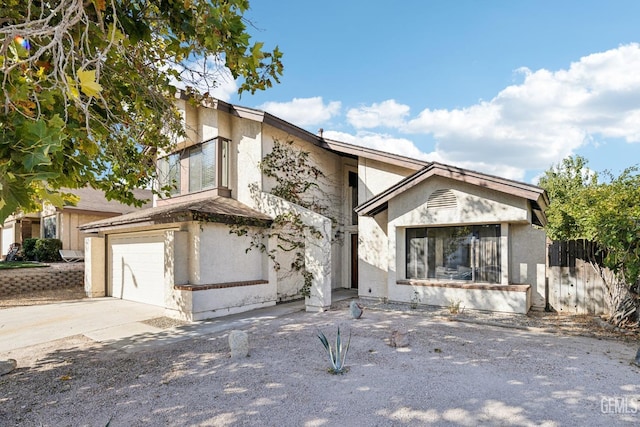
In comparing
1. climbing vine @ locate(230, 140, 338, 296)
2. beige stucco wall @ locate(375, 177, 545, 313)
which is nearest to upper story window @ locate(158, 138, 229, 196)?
climbing vine @ locate(230, 140, 338, 296)

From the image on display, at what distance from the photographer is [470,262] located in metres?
10.9

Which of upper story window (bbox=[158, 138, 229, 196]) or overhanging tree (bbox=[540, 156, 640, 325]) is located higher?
upper story window (bbox=[158, 138, 229, 196])

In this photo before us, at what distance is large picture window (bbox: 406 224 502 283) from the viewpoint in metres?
10.5

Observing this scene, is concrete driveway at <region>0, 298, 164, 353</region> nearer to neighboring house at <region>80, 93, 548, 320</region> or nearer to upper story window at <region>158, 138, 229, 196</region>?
neighboring house at <region>80, 93, 548, 320</region>

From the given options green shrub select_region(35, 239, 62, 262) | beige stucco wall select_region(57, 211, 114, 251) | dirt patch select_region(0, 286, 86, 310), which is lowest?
dirt patch select_region(0, 286, 86, 310)

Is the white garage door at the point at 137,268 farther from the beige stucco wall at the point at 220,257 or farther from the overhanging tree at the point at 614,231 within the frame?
the overhanging tree at the point at 614,231

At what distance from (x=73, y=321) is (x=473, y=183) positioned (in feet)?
43.0

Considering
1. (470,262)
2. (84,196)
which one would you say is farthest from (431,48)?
(84,196)

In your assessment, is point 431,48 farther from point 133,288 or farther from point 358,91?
point 133,288

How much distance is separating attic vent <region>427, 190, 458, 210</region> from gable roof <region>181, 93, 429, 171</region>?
1.36 meters

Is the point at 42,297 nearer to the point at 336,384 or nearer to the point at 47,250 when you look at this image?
the point at 47,250

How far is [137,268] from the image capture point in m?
13.8

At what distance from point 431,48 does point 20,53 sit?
13.1 m

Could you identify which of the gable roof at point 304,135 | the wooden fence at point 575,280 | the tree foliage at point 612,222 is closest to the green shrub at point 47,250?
the gable roof at point 304,135
